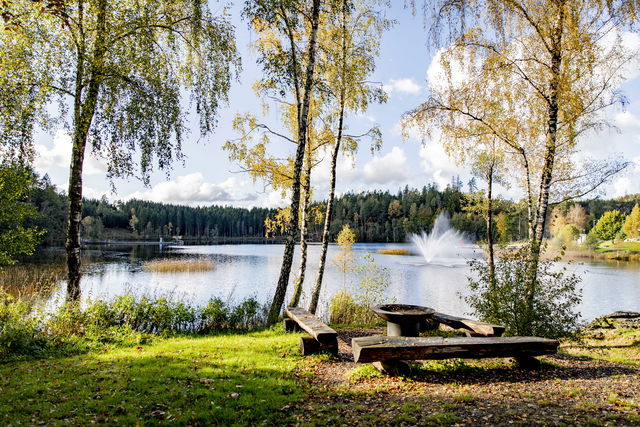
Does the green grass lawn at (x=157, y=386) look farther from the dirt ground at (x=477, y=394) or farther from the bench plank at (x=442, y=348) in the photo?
the bench plank at (x=442, y=348)

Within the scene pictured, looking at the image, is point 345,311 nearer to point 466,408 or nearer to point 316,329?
point 316,329

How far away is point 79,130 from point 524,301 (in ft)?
32.9

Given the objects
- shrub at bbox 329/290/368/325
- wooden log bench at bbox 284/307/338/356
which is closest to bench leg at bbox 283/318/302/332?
wooden log bench at bbox 284/307/338/356

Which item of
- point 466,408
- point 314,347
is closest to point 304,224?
point 314,347

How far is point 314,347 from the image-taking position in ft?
22.9

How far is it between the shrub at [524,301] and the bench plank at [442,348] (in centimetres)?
164

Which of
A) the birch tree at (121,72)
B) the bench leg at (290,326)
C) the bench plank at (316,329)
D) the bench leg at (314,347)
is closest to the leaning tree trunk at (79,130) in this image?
the birch tree at (121,72)

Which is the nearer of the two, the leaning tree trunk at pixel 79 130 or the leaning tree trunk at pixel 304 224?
the leaning tree trunk at pixel 79 130

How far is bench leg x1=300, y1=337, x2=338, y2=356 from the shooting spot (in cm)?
681

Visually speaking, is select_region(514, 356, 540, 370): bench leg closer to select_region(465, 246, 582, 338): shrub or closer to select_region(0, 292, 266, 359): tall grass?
select_region(465, 246, 582, 338): shrub

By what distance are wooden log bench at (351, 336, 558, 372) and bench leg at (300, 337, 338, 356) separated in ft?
3.66

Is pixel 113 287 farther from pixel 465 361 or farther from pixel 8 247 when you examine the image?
pixel 465 361

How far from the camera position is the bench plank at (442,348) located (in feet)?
17.4

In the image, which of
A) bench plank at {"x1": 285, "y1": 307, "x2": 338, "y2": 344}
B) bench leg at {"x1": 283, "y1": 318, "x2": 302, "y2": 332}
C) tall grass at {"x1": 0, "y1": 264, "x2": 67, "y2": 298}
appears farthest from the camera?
tall grass at {"x1": 0, "y1": 264, "x2": 67, "y2": 298}
